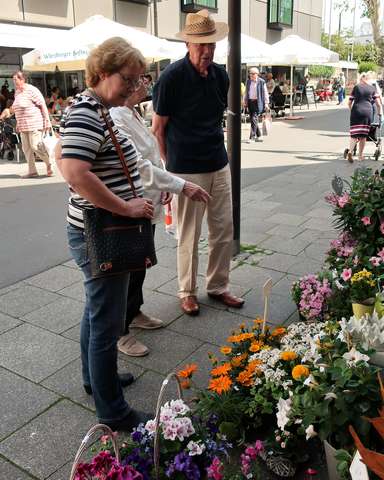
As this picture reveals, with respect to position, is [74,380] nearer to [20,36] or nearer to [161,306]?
[161,306]

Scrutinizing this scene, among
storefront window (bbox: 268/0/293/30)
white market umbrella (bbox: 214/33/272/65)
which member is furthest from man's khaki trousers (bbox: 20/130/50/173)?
storefront window (bbox: 268/0/293/30)

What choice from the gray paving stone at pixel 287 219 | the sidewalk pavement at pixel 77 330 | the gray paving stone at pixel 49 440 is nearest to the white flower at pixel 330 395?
the sidewalk pavement at pixel 77 330

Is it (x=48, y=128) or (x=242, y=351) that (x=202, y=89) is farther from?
(x=48, y=128)

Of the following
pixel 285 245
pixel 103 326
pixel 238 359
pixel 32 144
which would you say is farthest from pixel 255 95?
pixel 103 326

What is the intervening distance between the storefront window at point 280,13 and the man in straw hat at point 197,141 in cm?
2571

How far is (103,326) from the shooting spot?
2.22 metres

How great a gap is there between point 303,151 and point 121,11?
929cm

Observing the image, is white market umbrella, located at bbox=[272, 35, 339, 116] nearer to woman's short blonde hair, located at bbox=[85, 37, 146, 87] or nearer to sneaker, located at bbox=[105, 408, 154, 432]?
woman's short blonde hair, located at bbox=[85, 37, 146, 87]

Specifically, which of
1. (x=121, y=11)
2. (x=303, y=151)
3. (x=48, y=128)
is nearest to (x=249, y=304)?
(x=48, y=128)

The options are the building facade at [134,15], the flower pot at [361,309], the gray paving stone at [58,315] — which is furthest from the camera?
the building facade at [134,15]

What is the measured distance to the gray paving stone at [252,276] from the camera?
4219 millimetres

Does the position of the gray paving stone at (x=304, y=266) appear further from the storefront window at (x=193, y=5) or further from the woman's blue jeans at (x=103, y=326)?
the storefront window at (x=193, y=5)

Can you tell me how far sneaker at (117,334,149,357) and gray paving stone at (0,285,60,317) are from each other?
40.1 inches

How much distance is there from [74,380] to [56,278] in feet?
5.79
